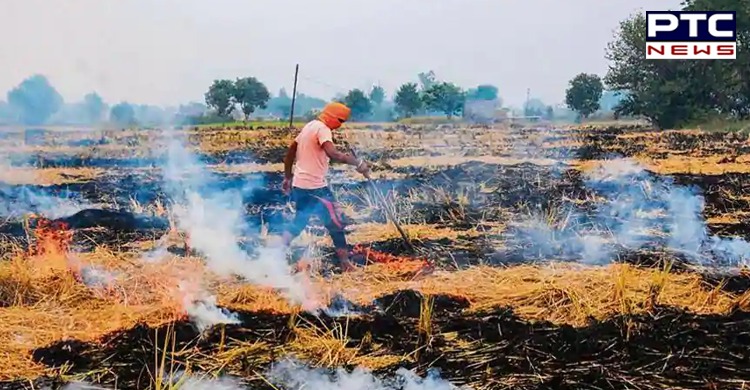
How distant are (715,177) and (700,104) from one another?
66cm

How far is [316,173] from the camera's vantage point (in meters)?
4.05

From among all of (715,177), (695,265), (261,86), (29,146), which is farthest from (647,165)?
(29,146)

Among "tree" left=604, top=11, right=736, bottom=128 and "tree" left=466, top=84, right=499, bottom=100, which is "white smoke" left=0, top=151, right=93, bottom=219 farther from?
"tree" left=604, top=11, right=736, bottom=128

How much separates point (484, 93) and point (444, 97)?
308 millimetres

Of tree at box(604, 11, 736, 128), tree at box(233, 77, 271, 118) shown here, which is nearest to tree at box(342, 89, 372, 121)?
tree at box(233, 77, 271, 118)

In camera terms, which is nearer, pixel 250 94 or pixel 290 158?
pixel 290 158

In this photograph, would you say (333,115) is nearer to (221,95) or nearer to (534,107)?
(221,95)

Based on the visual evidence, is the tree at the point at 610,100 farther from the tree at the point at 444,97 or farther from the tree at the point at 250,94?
the tree at the point at 250,94

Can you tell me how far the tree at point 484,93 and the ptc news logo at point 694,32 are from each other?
1162 mm

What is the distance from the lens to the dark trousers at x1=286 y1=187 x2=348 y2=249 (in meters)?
4.03

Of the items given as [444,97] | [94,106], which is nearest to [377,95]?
[444,97]

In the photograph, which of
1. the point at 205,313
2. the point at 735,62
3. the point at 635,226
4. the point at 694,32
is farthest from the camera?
the point at 735,62

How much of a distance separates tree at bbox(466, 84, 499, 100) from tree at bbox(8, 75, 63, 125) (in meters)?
3.01

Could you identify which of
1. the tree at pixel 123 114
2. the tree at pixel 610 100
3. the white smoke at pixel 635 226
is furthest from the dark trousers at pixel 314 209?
the tree at pixel 610 100
